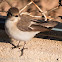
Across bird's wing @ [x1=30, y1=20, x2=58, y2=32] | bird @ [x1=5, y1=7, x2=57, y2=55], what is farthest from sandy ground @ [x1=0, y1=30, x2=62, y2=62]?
bird's wing @ [x1=30, y1=20, x2=58, y2=32]

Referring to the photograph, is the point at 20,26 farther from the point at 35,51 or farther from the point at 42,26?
the point at 35,51

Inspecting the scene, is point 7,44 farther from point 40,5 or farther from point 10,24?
point 40,5

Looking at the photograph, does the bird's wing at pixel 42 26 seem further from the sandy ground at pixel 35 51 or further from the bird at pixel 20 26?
the sandy ground at pixel 35 51

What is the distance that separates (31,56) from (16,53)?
35cm

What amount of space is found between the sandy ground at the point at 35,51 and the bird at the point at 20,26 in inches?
14.5

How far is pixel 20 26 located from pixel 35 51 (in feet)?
2.26

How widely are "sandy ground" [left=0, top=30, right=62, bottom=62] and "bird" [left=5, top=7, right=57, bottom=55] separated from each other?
14.5 inches

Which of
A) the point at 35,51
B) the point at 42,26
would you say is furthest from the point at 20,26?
the point at 35,51

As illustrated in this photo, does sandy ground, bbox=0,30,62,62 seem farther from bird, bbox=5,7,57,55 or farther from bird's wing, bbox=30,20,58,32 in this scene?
bird's wing, bbox=30,20,58,32

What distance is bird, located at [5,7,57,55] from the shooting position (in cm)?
332

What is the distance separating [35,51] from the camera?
3.59 meters

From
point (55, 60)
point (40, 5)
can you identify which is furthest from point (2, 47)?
point (40, 5)

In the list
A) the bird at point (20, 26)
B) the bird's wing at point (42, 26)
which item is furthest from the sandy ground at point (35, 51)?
the bird's wing at point (42, 26)

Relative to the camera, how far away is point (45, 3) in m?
5.18
